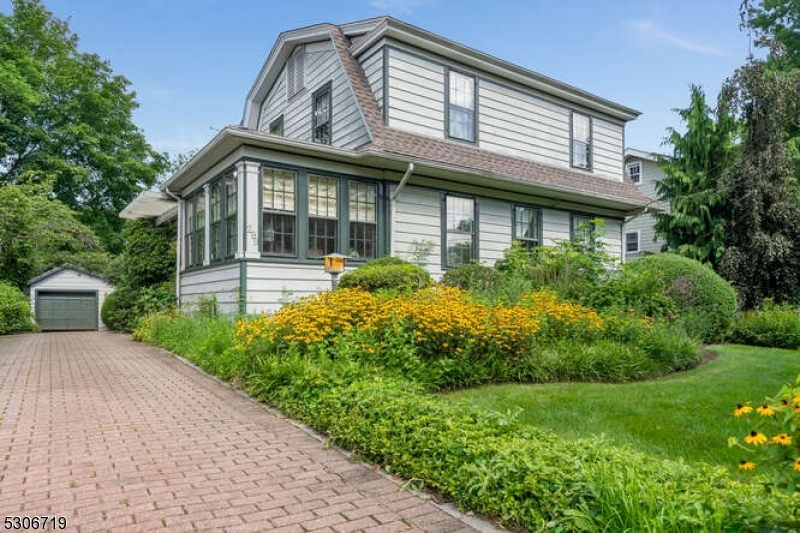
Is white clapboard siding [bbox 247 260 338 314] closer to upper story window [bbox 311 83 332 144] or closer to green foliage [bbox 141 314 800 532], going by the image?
upper story window [bbox 311 83 332 144]

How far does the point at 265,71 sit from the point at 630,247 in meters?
18.3

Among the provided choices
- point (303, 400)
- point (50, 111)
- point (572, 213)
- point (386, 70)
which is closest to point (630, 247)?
point (572, 213)

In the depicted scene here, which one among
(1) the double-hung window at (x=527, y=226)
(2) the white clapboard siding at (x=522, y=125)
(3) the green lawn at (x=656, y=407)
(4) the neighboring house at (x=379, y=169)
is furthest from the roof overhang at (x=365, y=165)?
(3) the green lawn at (x=656, y=407)

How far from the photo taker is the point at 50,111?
2567 centimetres

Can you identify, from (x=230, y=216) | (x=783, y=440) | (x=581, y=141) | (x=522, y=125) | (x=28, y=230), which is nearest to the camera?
(x=783, y=440)

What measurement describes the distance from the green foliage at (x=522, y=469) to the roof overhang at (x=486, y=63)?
8.65m

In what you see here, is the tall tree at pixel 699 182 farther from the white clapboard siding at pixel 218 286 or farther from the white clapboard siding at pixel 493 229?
the white clapboard siding at pixel 218 286

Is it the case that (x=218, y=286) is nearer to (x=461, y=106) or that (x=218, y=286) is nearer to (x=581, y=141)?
(x=461, y=106)

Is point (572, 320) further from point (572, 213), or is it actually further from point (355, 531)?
point (572, 213)

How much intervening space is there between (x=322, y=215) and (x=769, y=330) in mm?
9863

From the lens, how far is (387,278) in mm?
9023

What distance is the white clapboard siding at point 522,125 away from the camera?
42.4 ft

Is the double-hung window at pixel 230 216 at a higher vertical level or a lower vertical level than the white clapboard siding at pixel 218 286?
higher

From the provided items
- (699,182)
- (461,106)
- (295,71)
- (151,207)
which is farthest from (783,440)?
(699,182)
